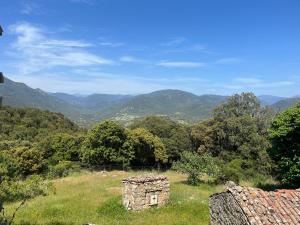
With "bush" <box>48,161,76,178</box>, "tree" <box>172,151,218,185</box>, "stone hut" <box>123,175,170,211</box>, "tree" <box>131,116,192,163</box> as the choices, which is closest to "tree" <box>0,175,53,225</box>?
"stone hut" <box>123,175,170,211</box>

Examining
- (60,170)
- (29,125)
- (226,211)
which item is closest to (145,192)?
(226,211)

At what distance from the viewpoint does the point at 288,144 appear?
28781mm

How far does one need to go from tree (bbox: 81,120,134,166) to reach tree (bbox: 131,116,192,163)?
1471cm

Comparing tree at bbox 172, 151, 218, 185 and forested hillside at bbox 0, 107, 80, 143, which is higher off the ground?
tree at bbox 172, 151, 218, 185

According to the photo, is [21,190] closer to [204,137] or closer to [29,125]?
[204,137]

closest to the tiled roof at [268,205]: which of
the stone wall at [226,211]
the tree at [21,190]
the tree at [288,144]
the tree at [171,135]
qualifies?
the stone wall at [226,211]

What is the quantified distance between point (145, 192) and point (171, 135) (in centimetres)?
5146

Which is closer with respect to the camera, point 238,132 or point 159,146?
point 238,132

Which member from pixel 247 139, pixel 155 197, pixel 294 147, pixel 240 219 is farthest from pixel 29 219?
pixel 247 139

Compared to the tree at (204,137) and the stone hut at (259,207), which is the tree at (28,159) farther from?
the stone hut at (259,207)

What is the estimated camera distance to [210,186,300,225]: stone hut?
40.9 feet

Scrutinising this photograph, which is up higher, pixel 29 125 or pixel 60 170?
pixel 29 125

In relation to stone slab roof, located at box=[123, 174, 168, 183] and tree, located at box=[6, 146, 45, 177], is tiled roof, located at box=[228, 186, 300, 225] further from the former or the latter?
tree, located at box=[6, 146, 45, 177]

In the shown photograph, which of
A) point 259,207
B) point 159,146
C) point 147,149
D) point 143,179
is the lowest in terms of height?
point 147,149
